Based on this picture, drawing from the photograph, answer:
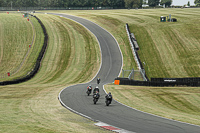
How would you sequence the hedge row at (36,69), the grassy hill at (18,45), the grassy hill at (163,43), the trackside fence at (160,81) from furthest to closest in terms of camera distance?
the grassy hill at (163,43), the grassy hill at (18,45), the hedge row at (36,69), the trackside fence at (160,81)

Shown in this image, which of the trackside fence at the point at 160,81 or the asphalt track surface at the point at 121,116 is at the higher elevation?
the asphalt track surface at the point at 121,116

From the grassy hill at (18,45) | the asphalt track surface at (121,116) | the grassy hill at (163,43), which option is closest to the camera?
the asphalt track surface at (121,116)

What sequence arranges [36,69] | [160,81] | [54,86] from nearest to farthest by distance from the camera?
[54,86] → [160,81] → [36,69]

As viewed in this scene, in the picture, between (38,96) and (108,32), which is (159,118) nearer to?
(38,96)

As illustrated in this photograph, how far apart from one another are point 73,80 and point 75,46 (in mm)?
20945

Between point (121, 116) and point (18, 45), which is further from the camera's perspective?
point (18, 45)

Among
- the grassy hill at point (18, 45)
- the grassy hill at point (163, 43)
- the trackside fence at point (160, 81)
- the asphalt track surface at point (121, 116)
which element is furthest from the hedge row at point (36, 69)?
the grassy hill at point (163, 43)

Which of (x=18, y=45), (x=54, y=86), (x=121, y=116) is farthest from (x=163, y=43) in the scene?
(x=121, y=116)

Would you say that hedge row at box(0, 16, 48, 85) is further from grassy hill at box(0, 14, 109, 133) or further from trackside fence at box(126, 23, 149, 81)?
trackside fence at box(126, 23, 149, 81)

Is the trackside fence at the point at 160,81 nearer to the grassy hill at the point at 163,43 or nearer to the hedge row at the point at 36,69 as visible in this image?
the grassy hill at the point at 163,43

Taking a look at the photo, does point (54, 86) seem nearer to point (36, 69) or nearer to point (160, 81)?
point (36, 69)

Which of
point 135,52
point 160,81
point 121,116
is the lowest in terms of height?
point 160,81

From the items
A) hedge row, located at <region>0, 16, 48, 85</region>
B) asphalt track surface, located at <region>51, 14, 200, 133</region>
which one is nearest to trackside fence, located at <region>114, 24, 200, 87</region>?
asphalt track surface, located at <region>51, 14, 200, 133</region>

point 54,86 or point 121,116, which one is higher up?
point 121,116
